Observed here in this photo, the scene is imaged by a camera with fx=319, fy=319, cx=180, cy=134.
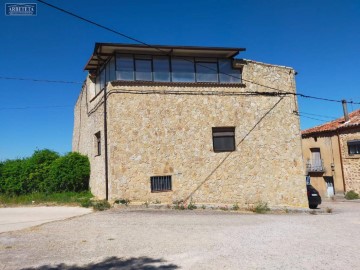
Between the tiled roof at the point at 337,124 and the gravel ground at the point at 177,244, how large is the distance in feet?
64.6

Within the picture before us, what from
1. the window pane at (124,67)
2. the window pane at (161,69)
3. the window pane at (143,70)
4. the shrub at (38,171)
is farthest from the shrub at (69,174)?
the window pane at (161,69)

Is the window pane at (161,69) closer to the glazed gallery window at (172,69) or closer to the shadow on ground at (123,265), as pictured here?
the glazed gallery window at (172,69)

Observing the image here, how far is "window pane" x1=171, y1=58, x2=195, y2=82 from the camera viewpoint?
14137 millimetres

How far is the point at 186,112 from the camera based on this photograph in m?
14.0

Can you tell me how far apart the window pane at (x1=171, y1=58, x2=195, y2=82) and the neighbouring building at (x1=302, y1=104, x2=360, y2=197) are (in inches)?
744

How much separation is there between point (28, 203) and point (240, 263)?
10740mm

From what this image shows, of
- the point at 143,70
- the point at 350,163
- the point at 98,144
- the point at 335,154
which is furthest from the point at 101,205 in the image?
the point at 335,154

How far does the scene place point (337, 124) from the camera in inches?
1161

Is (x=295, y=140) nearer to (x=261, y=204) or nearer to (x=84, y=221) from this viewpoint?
(x=261, y=204)

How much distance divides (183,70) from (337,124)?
21.1m

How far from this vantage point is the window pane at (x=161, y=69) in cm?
1388

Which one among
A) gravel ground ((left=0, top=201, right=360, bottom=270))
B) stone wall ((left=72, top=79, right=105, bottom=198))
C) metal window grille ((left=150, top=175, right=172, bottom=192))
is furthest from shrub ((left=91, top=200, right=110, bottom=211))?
metal window grille ((left=150, top=175, right=172, bottom=192))

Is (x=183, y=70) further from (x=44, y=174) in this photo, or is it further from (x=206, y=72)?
(x=44, y=174)

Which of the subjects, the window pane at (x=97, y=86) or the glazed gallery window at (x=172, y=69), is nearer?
the glazed gallery window at (x=172, y=69)
